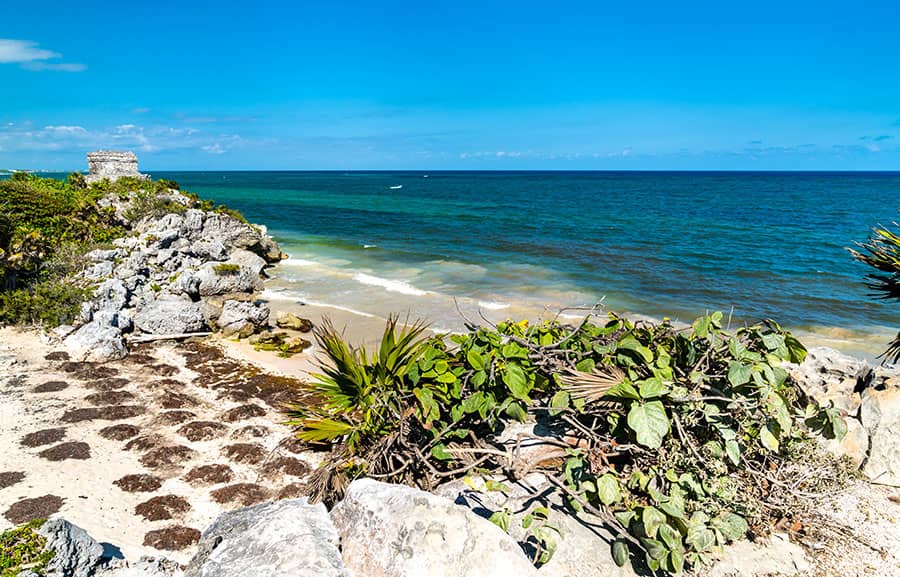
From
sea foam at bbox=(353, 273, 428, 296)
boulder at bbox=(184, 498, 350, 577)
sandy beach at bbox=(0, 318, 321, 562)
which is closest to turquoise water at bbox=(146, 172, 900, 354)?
sea foam at bbox=(353, 273, 428, 296)

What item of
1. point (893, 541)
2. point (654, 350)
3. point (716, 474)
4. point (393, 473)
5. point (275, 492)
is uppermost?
point (654, 350)

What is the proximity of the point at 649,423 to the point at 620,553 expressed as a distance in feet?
2.76

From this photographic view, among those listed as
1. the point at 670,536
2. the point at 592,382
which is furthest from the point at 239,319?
the point at 670,536

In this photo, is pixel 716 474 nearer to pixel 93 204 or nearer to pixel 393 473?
pixel 393 473

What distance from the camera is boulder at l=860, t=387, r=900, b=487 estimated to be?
4.53 m

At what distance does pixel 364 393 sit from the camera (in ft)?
16.1

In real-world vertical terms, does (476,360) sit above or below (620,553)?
above

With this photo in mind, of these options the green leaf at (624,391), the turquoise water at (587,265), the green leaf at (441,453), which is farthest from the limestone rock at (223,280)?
the green leaf at (624,391)

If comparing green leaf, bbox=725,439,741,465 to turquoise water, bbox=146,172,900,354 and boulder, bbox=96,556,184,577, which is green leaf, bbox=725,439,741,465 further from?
boulder, bbox=96,556,184,577

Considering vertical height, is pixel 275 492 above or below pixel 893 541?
below

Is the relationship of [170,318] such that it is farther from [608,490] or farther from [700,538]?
[700,538]

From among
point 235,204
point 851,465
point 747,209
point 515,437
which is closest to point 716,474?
point 515,437

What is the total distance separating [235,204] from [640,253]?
49.8 m

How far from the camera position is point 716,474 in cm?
348
